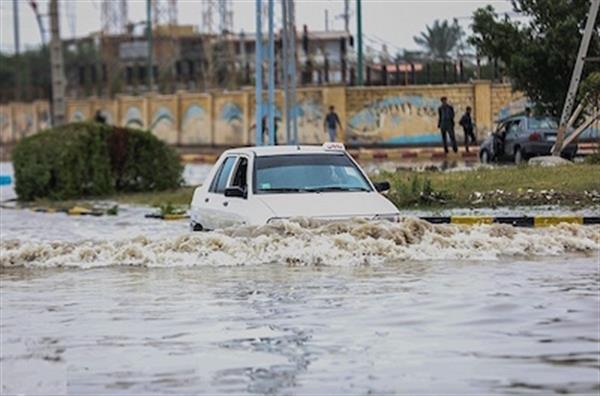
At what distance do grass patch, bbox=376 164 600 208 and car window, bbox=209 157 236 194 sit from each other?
6.06 meters

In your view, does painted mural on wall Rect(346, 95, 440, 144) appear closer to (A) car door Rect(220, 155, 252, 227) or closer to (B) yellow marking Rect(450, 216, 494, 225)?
(B) yellow marking Rect(450, 216, 494, 225)

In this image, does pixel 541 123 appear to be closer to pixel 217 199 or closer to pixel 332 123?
pixel 332 123

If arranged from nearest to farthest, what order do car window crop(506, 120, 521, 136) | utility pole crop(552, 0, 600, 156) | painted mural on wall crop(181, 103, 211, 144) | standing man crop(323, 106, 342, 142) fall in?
utility pole crop(552, 0, 600, 156), car window crop(506, 120, 521, 136), standing man crop(323, 106, 342, 142), painted mural on wall crop(181, 103, 211, 144)

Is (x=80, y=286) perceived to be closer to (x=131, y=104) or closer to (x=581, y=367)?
(x=581, y=367)

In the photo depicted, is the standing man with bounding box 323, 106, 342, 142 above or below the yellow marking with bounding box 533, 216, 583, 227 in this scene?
above

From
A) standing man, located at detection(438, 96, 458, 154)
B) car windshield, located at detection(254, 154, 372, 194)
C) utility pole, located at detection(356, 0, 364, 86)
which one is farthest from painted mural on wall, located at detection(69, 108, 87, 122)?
car windshield, located at detection(254, 154, 372, 194)

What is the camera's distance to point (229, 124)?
62.9m

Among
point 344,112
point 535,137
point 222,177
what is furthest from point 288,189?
point 344,112

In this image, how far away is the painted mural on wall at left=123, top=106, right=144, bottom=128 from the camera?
6999cm

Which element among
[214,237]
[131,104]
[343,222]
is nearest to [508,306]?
[343,222]

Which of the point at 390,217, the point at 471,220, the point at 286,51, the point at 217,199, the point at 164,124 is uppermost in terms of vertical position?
the point at 286,51

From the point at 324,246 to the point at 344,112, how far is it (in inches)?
1637

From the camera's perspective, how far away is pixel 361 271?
14.1 metres

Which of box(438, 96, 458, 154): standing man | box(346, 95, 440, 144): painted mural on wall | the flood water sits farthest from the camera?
box(346, 95, 440, 144): painted mural on wall
